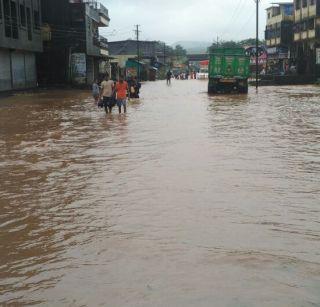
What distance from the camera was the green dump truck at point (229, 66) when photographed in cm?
3225

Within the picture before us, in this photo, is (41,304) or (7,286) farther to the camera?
(7,286)

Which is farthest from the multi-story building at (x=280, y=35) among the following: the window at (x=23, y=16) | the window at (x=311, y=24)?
the window at (x=23, y=16)

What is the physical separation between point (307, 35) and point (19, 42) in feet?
111

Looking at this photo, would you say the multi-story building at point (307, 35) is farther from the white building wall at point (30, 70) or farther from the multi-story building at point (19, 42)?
the multi-story building at point (19, 42)

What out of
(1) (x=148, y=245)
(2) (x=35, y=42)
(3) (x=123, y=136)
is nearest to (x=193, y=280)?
(1) (x=148, y=245)

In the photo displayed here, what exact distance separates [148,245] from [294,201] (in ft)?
8.19

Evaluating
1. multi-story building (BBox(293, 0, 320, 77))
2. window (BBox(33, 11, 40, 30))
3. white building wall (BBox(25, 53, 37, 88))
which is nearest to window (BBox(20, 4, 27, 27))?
white building wall (BBox(25, 53, 37, 88))

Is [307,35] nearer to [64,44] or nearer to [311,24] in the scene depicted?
[311,24]

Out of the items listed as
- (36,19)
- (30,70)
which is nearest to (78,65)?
(36,19)

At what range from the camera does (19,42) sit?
34.7m

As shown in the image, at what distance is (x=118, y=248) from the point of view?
201 inches

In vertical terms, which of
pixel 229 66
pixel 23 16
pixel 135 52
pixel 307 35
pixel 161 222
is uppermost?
pixel 23 16

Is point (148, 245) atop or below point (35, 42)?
below

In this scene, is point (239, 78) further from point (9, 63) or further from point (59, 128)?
point (59, 128)
